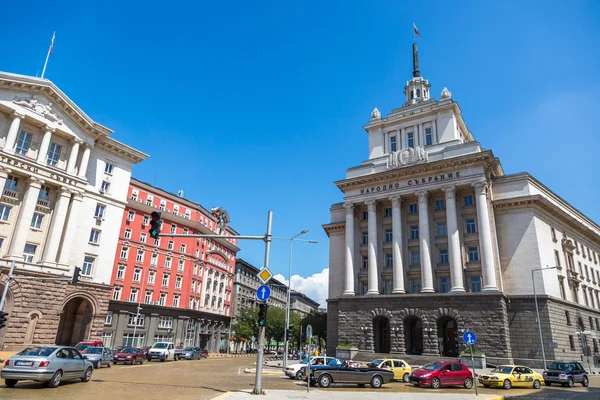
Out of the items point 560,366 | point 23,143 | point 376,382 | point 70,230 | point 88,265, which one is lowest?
point 376,382

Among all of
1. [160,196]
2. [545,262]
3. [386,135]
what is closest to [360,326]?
[545,262]

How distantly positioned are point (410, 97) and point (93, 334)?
53317 mm

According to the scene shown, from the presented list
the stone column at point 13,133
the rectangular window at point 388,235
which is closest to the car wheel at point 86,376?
the stone column at point 13,133

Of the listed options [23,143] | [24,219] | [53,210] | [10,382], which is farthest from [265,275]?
[23,143]

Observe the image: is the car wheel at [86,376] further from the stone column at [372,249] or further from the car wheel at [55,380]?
the stone column at [372,249]

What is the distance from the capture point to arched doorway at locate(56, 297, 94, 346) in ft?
135

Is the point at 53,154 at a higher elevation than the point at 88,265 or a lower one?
higher

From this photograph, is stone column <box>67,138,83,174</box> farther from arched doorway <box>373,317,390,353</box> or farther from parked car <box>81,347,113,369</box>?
arched doorway <box>373,317,390,353</box>

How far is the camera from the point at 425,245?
44.9 m

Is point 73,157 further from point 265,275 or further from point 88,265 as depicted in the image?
point 265,275

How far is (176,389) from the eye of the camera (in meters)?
16.8

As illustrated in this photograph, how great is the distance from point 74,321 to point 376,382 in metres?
35.2

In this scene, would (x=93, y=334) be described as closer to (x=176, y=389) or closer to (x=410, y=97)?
(x=176, y=389)

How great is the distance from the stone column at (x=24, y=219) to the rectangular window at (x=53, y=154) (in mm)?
2949
